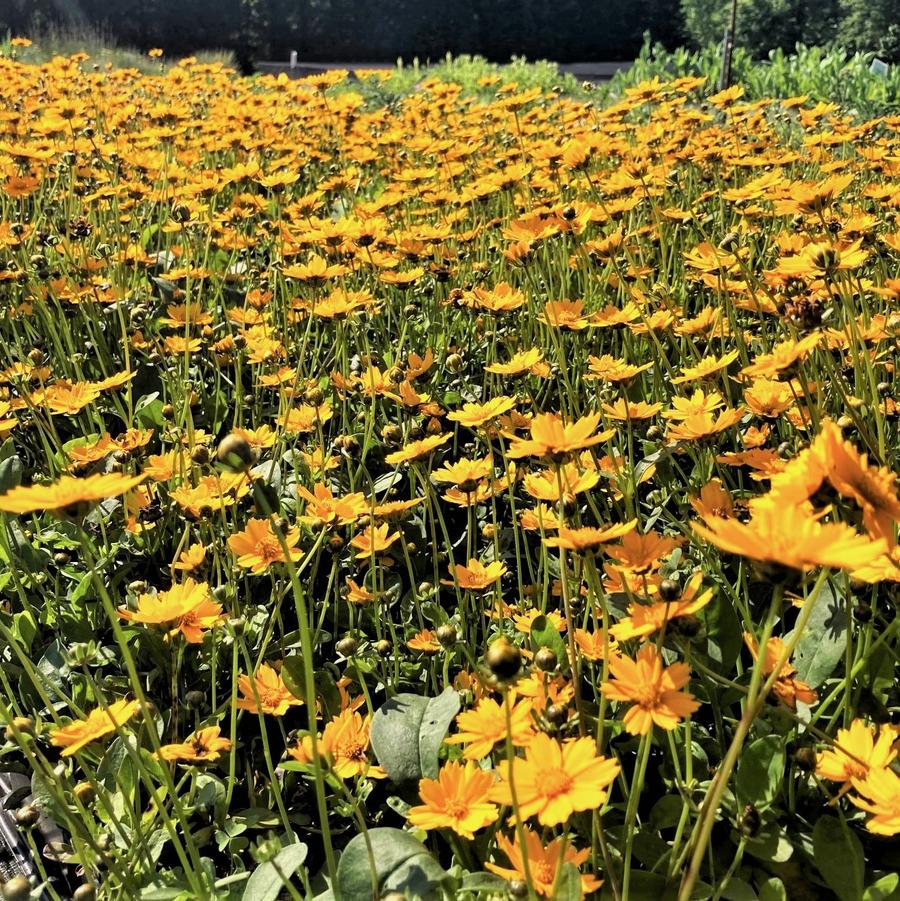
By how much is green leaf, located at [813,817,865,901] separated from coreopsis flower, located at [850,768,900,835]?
9 cm

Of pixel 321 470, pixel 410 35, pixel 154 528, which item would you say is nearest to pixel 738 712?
pixel 321 470

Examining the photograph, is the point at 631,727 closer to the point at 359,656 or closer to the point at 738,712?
the point at 738,712

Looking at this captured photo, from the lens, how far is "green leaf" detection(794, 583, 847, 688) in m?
1.21

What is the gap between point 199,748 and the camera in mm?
1179

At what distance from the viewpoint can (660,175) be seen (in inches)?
108

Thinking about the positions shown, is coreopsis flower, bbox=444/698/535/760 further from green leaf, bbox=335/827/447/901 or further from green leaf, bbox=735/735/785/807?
green leaf, bbox=735/735/785/807

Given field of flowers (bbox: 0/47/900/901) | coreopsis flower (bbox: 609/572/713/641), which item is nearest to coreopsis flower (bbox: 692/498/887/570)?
field of flowers (bbox: 0/47/900/901)

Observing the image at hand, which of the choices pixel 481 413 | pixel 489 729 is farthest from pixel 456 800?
pixel 481 413

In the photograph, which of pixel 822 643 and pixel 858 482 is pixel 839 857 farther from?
pixel 858 482

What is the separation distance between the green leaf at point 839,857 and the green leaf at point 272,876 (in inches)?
21.4

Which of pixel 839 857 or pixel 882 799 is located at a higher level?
pixel 882 799

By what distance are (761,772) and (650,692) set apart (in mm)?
326

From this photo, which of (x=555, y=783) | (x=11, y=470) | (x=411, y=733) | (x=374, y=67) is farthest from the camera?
(x=374, y=67)

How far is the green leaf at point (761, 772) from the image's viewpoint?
1.06m
